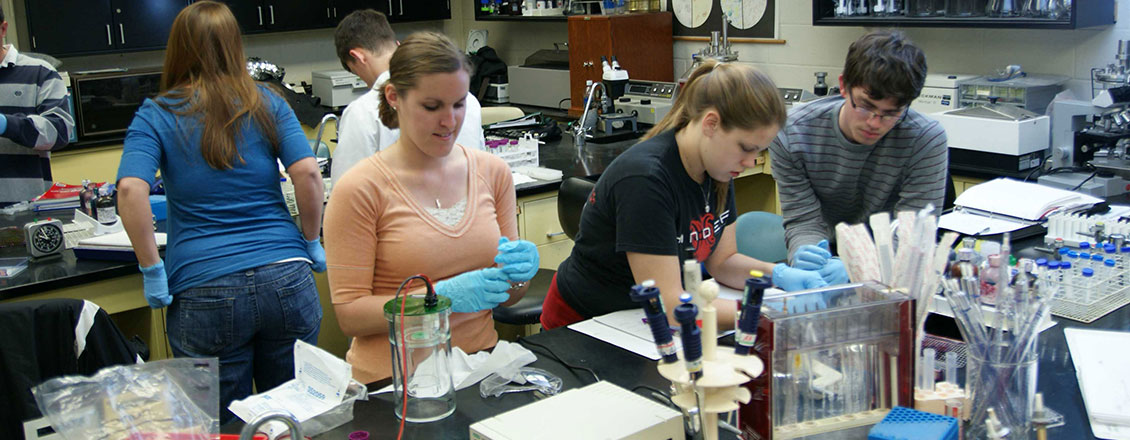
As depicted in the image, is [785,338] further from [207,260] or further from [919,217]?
[207,260]

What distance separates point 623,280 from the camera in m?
1.87

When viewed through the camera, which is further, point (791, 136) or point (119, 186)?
point (791, 136)

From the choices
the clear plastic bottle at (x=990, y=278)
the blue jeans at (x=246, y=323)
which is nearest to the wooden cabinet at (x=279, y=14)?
the blue jeans at (x=246, y=323)

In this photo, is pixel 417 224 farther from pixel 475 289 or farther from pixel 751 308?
pixel 751 308

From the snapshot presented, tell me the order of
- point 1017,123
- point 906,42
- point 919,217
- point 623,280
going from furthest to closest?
point 1017,123 → point 906,42 → point 623,280 → point 919,217

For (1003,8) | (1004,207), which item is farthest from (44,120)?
(1003,8)

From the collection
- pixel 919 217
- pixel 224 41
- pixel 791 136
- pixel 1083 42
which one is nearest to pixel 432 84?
pixel 224 41

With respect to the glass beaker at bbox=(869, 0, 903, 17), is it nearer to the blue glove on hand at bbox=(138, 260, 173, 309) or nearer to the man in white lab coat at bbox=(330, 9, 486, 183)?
the man in white lab coat at bbox=(330, 9, 486, 183)

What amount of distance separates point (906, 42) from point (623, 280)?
2.79 feet

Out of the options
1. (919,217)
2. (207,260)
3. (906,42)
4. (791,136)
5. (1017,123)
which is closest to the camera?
(919,217)

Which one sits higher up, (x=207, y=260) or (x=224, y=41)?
(x=224, y=41)

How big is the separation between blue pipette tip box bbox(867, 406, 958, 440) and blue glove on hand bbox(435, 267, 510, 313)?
71 centimetres

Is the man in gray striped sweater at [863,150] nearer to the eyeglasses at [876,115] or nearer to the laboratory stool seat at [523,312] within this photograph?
the eyeglasses at [876,115]

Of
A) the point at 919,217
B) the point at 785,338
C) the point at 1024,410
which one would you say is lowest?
the point at 1024,410
